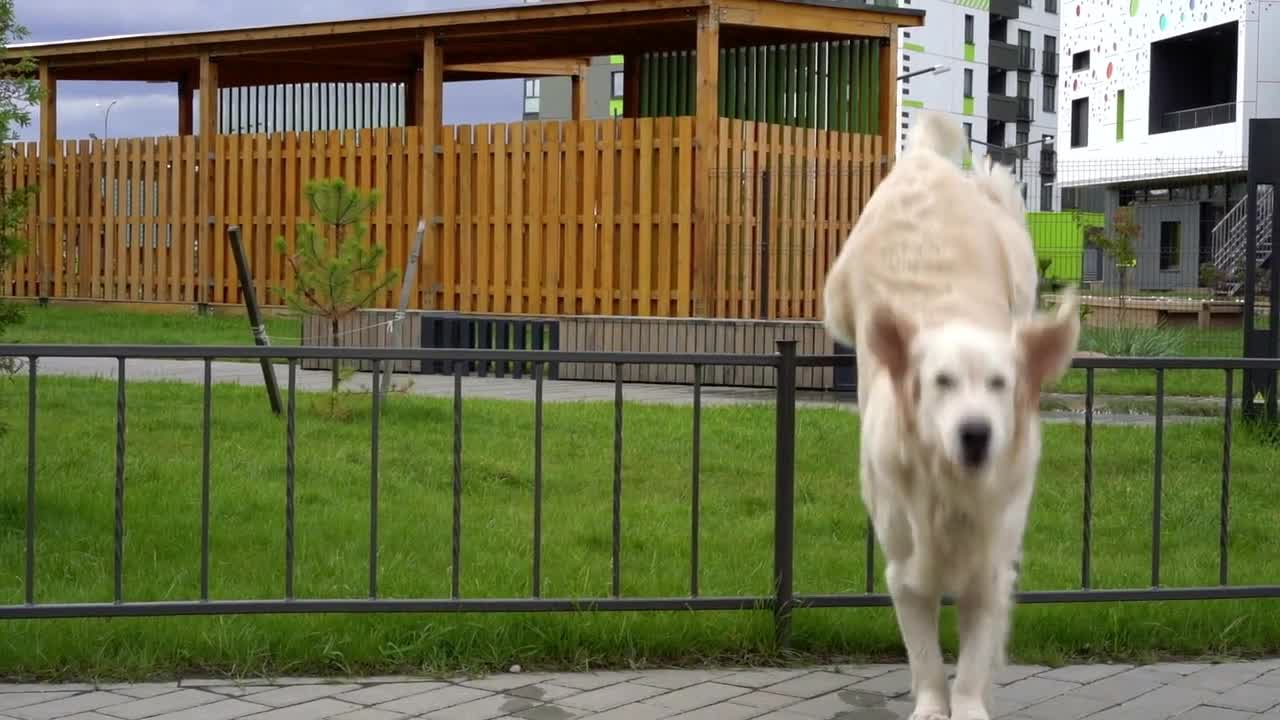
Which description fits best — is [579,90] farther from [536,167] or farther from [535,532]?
[535,532]

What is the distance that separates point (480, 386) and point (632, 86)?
1127 cm

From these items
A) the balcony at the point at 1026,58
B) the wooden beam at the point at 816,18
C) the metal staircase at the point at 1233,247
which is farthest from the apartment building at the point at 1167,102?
the balcony at the point at 1026,58

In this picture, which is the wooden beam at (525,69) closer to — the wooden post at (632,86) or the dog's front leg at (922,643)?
the wooden post at (632,86)

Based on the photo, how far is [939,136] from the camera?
18.4ft

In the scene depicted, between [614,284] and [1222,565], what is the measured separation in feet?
48.0

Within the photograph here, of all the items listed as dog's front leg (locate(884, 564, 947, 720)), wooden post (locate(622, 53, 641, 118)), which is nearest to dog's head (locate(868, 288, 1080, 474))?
dog's front leg (locate(884, 564, 947, 720))

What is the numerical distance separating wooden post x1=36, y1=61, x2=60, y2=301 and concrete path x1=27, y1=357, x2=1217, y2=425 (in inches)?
425

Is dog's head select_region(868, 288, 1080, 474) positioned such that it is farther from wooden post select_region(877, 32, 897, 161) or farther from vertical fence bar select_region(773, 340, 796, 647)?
wooden post select_region(877, 32, 897, 161)

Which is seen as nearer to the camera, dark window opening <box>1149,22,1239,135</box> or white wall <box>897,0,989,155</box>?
dark window opening <box>1149,22,1239,135</box>

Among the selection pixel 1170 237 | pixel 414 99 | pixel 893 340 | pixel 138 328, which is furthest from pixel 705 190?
pixel 1170 237

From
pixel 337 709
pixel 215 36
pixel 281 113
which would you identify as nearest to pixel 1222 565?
pixel 337 709

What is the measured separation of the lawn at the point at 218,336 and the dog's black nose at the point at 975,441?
12930mm

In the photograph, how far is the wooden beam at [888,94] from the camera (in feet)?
77.6

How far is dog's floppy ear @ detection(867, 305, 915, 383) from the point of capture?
13.5 feet
